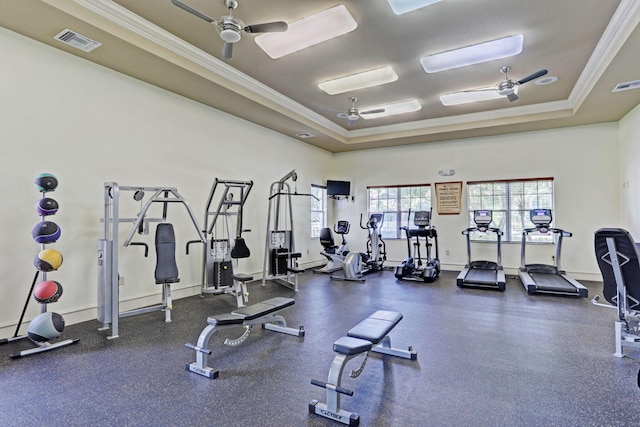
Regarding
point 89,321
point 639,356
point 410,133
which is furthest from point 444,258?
point 89,321

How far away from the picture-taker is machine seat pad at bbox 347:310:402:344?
8.34 ft

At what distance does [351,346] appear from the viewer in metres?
2.30

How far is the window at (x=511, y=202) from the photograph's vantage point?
7.20 meters

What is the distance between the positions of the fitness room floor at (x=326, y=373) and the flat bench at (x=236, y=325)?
82mm

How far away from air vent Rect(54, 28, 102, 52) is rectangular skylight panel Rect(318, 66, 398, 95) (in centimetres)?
318

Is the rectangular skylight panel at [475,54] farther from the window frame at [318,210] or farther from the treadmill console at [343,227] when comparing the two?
the window frame at [318,210]

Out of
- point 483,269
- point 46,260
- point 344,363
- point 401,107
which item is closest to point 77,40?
point 46,260

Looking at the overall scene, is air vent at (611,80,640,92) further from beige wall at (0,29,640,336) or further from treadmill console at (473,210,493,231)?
treadmill console at (473,210,493,231)

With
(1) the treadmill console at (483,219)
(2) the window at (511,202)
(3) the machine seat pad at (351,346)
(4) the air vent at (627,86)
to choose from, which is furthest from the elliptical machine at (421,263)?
(3) the machine seat pad at (351,346)

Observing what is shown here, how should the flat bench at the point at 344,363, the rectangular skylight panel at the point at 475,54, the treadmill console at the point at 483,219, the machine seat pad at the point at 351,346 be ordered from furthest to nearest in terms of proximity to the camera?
the treadmill console at the point at 483,219 < the rectangular skylight panel at the point at 475,54 < the machine seat pad at the point at 351,346 < the flat bench at the point at 344,363

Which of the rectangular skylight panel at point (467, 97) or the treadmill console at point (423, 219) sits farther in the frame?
the treadmill console at point (423, 219)

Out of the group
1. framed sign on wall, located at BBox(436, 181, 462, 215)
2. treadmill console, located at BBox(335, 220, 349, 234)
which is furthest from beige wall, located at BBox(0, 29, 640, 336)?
treadmill console, located at BBox(335, 220, 349, 234)

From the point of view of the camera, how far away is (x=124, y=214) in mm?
4590

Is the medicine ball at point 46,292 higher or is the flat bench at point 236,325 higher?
the medicine ball at point 46,292
